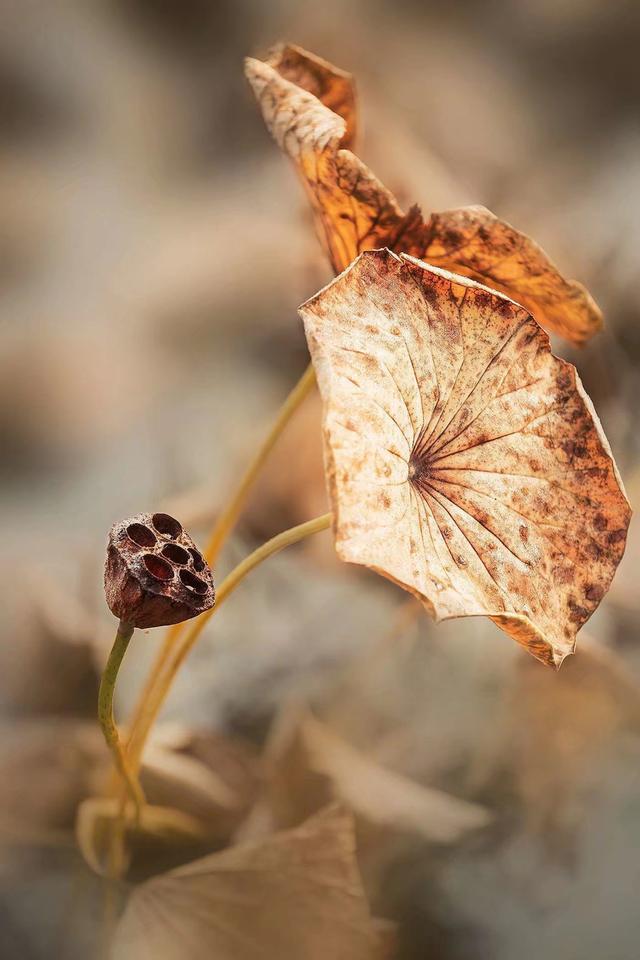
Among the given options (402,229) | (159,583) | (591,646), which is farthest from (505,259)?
(591,646)

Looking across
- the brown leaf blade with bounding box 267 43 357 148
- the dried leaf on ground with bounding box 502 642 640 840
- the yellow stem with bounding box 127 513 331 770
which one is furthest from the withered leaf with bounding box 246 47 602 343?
the dried leaf on ground with bounding box 502 642 640 840

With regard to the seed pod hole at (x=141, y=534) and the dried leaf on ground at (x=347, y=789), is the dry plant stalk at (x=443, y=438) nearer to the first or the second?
the seed pod hole at (x=141, y=534)

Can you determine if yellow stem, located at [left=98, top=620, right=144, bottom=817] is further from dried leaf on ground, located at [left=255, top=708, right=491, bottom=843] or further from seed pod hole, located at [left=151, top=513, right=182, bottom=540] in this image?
dried leaf on ground, located at [left=255, top=708, right=491, bottom=843]

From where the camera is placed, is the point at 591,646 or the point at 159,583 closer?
the point at 159,583

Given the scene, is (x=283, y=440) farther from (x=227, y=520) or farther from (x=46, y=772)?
(x=46, y=772)

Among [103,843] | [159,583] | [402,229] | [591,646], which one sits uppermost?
[402,229]

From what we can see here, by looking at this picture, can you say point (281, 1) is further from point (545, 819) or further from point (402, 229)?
point (545, 819)
